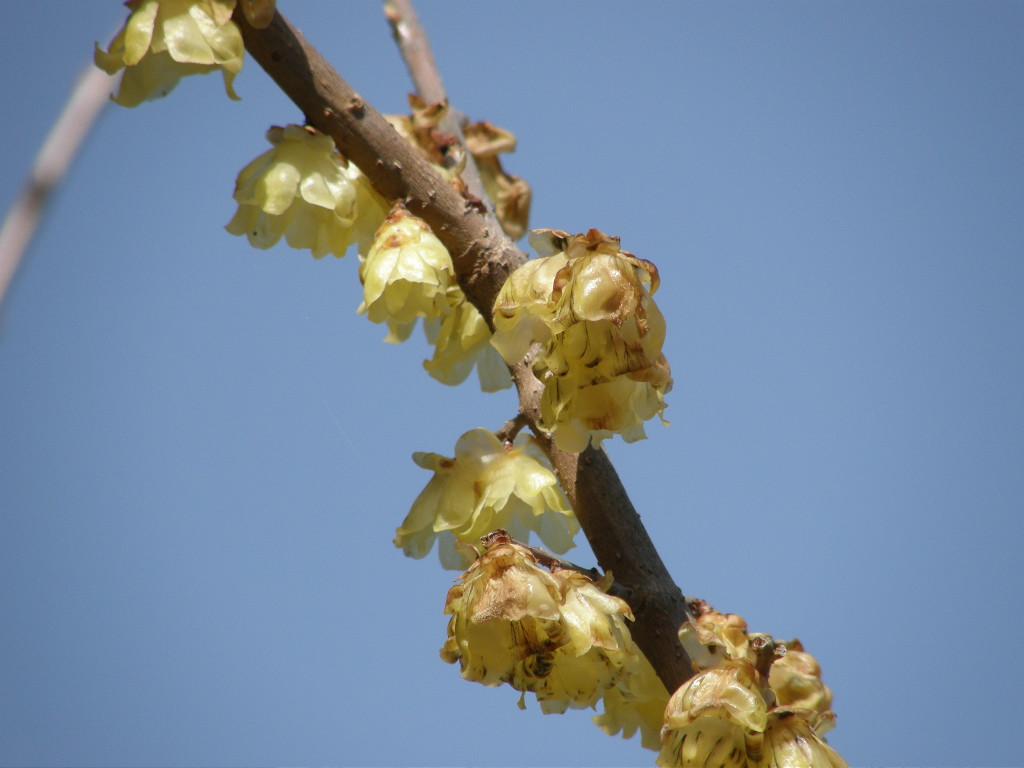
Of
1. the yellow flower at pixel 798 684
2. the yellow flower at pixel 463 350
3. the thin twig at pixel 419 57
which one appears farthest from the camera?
the thin twig at pixel 419 57

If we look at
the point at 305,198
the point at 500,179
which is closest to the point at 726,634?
the point at 305,198

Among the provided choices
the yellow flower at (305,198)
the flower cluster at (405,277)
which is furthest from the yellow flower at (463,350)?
the yellow flower at (305,198)

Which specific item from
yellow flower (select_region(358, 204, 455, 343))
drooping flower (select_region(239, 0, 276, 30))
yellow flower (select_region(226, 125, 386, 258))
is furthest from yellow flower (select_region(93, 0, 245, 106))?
yellow flower (select_region(358, 204, 455, 343))

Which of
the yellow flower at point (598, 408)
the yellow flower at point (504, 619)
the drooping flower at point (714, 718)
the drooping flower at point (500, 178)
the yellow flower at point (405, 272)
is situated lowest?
the drooping flower at point (714, 718)

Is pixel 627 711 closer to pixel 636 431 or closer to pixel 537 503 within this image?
pixel 537 503

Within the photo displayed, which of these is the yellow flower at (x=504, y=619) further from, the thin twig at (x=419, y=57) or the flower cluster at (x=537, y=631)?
the thin twig at (x=419, y=57)

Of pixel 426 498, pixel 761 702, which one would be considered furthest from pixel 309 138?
pixel 761 702

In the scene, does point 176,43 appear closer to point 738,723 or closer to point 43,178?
point 43,178
